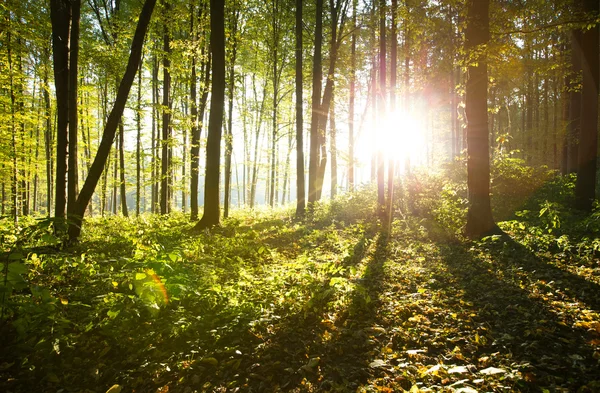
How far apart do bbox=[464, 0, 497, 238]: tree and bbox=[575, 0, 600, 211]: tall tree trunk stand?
4.50m

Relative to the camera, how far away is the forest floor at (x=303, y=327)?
3.17m

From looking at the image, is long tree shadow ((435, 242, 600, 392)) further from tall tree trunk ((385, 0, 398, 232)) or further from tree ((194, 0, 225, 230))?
tree ((194, 0, 225, 230))

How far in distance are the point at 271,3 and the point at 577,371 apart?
71.4ft

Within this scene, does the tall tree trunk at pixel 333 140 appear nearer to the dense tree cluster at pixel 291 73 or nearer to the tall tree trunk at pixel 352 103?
the dense tree cluster at pixel 291 73

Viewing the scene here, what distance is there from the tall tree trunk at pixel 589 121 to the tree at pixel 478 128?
4.50 metres

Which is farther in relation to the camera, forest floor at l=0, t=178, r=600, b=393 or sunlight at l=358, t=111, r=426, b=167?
sunlight at l=358, t=111, r=426, b=167

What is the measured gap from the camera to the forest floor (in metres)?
3.17

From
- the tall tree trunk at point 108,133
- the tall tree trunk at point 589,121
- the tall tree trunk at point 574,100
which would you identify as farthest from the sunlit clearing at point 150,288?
the tall tree trunk at point 574,100

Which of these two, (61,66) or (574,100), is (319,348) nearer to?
(61,66)

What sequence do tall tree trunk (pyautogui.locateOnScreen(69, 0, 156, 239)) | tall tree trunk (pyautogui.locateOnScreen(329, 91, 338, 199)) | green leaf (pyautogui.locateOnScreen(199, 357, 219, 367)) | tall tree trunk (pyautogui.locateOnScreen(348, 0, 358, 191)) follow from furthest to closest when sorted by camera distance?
tall tree trunk (pyautogui.locateOnScreen(348, 0, 358, 191)) → tall tree trunk (pyautogui.locateOnScreen(329, 91, 338, 199)) → tall tree trunk (pyautogui.locateOnScreen(69, 0, 156, 239)) → green leaf (pyautogui.locateOnScreen(199, 357, 219, 367))

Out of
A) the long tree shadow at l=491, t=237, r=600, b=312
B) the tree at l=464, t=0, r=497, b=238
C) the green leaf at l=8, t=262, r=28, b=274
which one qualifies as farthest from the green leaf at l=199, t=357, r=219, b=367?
the tree at l=464, t=0, r=497, b=238

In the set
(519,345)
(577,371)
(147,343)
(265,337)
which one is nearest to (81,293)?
(147,343)

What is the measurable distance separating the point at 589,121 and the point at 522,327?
32.4 ft

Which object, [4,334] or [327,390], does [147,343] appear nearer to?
[4,334]
